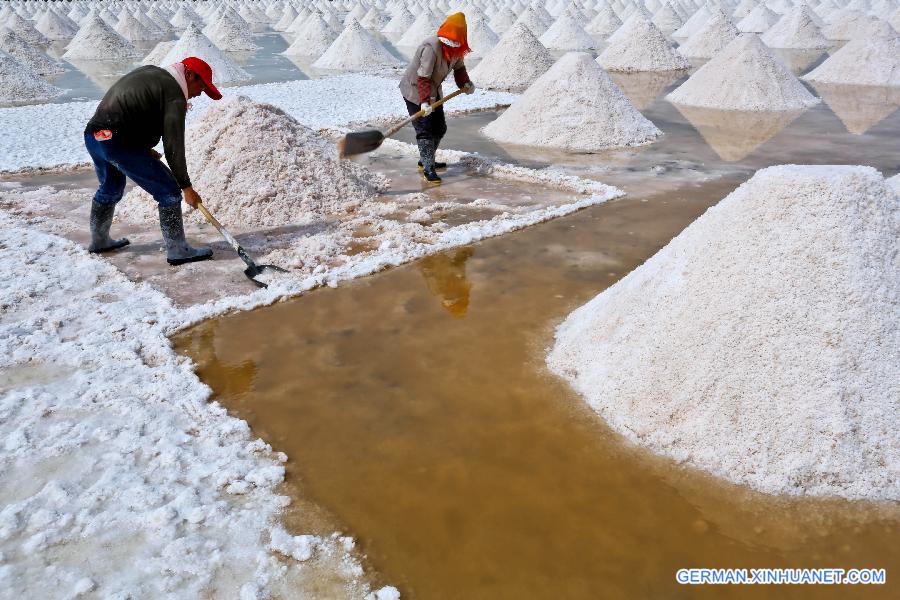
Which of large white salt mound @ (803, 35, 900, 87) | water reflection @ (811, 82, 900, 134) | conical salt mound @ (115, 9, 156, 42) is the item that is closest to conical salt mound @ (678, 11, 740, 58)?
large white salt mound @ (803, 35, 900, 87)

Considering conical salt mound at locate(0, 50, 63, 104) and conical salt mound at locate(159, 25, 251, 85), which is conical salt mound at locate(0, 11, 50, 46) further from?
conical salt mound at locate(0, 50, 63, 104)

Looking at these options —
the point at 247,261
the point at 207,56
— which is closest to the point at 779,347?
the point at 247,261

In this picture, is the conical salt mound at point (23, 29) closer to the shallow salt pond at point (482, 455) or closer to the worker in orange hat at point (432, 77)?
the worker in orange hat at point (432, 77)

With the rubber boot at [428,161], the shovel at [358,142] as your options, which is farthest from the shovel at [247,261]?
the rubber boot at [428,161]

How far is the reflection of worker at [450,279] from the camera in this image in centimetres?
337

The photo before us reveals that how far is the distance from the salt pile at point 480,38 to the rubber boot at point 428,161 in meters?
11.8

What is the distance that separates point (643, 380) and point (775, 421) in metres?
0.46

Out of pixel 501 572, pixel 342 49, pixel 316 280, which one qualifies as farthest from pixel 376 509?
pixel 342 49

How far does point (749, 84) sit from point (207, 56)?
10263 millimetres

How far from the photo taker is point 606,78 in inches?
287

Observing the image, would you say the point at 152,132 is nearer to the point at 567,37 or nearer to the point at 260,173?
the point at 260,173

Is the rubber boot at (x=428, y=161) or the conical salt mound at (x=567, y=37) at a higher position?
the conical salt mound at (x=567, y=37)

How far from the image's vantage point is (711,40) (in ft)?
49.9

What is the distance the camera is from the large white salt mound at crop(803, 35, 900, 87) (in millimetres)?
10898
